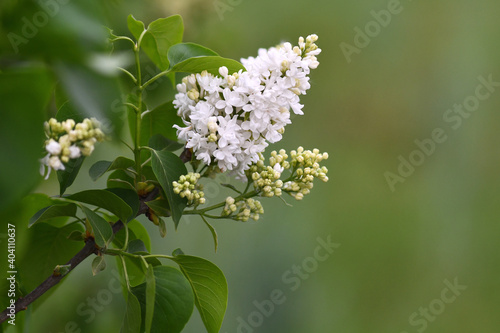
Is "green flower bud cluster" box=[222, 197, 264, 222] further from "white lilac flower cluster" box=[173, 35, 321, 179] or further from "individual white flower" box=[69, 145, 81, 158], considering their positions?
"individual white flower" box=[69, 145, 81, 158]

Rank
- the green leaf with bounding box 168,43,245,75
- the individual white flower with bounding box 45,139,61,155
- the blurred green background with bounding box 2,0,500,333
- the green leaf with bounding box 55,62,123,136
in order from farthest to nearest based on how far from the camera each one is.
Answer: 1. the blurred green background with bounding box 2,0,500,333
2. the green leaf with bounding box 168,43,245,75
3. the individual white flower with bounding box 45,139,61,155
4. the green leaf with bounding box 55,62,123,136

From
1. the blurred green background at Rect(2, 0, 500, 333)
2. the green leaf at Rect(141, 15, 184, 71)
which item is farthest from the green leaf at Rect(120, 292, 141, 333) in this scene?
the blurred green background at Rect(2, 0, 500, 333)

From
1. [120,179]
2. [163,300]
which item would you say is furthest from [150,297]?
[120,179]

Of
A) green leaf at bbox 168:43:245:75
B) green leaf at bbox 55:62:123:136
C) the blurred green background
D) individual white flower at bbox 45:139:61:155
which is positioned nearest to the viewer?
green leaf at bbox 55:62:123:136

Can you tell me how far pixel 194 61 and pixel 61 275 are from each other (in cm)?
18

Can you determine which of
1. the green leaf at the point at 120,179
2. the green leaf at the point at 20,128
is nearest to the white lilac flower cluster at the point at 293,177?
the green leaf at the point at 120,179

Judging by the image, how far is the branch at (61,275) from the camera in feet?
1.22

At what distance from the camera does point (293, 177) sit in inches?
17.9

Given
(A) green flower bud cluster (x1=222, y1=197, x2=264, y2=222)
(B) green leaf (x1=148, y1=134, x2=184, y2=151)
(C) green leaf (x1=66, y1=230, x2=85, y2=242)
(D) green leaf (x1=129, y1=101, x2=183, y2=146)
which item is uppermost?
(D) green leaf (x1=129, y1=101, x2=183, y2=146)

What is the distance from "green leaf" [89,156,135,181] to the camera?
0.40 m

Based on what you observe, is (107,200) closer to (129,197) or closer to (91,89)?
(129,197)

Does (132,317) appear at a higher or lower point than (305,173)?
lower

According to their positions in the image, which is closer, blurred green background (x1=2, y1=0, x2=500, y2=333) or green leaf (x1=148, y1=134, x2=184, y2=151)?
green leaf (x1=148, y1=134, x2=184, y2=151)

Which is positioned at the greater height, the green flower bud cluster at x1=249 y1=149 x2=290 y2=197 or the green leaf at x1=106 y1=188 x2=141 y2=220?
the green flower bud cluster at x1=249 y1=149 x2=290 y2=197
